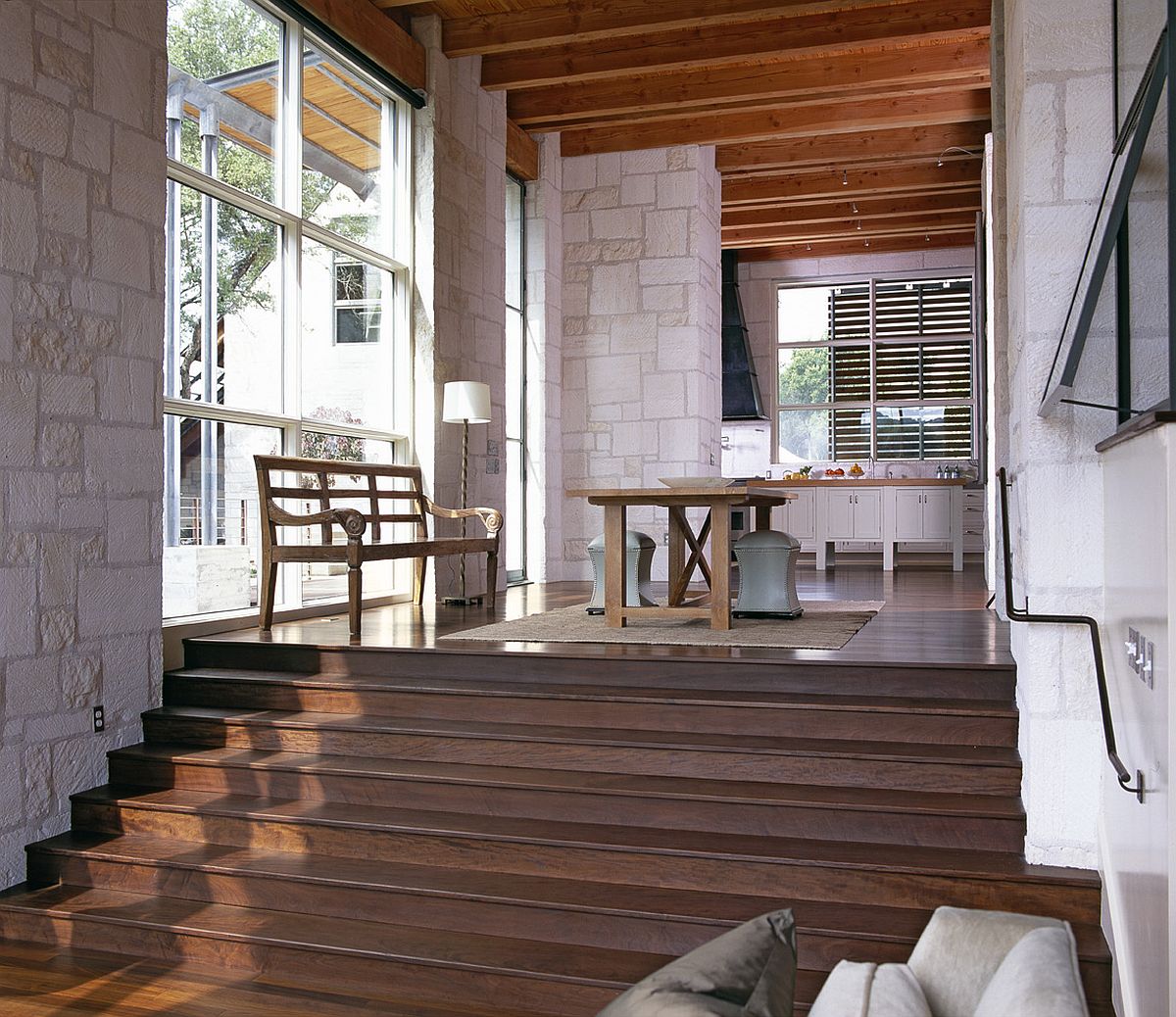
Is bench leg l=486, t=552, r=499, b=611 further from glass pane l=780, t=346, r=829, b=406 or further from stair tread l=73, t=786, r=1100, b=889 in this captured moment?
glass pane l=780, t=346, r=829, b=406

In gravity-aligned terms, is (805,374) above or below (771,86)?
below

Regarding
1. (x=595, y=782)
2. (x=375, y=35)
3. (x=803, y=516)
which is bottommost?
(x=595, y=782)

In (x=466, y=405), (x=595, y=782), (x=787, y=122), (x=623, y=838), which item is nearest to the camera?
(x=623, y=838)

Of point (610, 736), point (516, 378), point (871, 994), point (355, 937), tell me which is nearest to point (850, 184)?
point (516, 378)

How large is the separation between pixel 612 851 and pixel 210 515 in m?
2.76

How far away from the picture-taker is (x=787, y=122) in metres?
8.66

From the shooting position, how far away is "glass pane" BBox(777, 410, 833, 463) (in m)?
13.2

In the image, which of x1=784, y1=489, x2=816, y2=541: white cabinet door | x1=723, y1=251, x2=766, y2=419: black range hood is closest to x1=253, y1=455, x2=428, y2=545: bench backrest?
x1=784, y1=489, x2=816, y2=541: white cabinet door

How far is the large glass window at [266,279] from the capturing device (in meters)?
5.05

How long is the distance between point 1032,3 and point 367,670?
329 cm

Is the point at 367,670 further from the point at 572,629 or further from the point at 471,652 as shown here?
the point at 572,629

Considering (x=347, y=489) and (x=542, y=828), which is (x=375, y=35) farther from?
(x=542, y=828)

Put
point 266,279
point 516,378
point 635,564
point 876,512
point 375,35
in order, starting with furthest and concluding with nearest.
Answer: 1. point 876,512
2. point 516,378
3. point 375,35
4. point 635,564
5. point 266,279

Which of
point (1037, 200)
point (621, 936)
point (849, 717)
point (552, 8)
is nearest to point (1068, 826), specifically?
point (849, 717)
